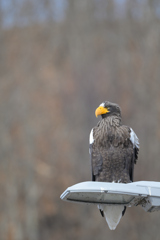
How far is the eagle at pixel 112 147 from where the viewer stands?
17.7ft

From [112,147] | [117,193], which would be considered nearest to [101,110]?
[112,147]

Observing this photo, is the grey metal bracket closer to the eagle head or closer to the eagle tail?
the eagle tail

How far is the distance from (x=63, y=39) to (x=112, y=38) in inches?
65.3

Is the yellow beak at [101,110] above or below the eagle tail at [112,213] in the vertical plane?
above

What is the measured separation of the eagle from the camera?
5.41 metres

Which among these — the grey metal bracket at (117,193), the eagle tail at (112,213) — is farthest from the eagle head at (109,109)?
the grey metal bracket at (117,193)

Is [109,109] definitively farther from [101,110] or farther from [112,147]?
[112,147]

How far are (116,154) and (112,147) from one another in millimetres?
71

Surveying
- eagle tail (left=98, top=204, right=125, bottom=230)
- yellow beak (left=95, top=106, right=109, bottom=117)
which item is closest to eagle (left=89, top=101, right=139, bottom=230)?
yellow beak (left=95, top=106, right=109, bottom=117)

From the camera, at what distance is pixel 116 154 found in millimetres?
5441

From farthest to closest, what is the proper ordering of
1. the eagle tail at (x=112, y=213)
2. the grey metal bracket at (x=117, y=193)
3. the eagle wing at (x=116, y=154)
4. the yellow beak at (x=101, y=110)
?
the eagle wing at (x=116, y=154), the yellow beak at (x=101, y=110), the eagle tail at (x=112, y=213), the grey metal bracket at (x=117, y=193)

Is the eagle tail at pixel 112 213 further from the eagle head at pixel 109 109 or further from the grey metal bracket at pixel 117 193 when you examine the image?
the eagle head at pixel 109 109

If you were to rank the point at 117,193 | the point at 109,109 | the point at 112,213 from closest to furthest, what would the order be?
1. the point at 117,193
2. the point at 112,213
3. the point at 109,109

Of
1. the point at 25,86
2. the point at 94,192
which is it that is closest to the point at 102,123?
the point at 94,192
